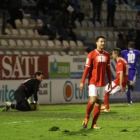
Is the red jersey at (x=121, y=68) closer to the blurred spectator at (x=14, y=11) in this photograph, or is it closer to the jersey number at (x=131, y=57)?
the jersey number at (x=131, y=57)

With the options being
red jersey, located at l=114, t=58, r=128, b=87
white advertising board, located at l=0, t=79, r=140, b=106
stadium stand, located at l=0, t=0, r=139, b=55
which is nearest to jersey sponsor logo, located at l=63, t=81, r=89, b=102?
white advertising board, located at l=0, t=79, r=140, b=106

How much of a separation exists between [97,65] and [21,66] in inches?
385

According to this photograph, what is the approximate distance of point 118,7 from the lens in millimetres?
35000

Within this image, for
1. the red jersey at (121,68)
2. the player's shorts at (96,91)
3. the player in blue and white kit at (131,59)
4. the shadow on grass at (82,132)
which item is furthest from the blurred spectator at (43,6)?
the shadow on grass at (82,132)

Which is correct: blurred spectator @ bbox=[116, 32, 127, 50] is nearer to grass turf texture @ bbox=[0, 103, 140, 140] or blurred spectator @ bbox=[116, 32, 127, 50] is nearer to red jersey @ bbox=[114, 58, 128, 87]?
red jersey @ bbox=[114, 58, 128, 87]

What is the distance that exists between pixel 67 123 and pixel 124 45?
1443cm

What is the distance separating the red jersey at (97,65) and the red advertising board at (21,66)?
925 cm

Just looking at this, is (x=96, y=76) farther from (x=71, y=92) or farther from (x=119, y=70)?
(x=71, y=92)

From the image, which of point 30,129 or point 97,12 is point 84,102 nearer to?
point 97,12

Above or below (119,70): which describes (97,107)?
below

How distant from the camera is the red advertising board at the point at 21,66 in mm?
22109

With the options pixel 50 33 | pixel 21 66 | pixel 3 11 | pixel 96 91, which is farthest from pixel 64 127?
pixel 50 33

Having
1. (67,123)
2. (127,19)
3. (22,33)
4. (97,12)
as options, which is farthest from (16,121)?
(127,19)

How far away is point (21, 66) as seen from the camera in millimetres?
22641
